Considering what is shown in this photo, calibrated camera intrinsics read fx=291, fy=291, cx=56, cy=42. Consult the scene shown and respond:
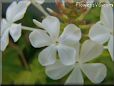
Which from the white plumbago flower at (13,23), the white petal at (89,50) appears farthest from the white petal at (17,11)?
the white petal at (89,50)

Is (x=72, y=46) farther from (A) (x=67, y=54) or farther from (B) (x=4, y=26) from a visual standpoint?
Result: (B) (x=4, y=26)

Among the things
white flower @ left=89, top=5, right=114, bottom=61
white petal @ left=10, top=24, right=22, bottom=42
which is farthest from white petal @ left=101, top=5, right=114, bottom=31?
white petal @ left=10, top=24, right=22, bottom=42

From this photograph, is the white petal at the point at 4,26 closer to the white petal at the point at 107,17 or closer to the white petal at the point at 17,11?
the white petal at the point at 17,11

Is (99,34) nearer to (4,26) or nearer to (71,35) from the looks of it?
(71,35)

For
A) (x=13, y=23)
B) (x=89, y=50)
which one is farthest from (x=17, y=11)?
(x=89, y=50)

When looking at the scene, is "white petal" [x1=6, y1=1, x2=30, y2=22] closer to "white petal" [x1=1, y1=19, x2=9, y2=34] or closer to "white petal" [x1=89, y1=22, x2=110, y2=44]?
"white petal" [x1=1, y1=19, x2=9, y2=34]

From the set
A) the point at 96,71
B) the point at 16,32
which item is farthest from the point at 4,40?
the point at 96,71
